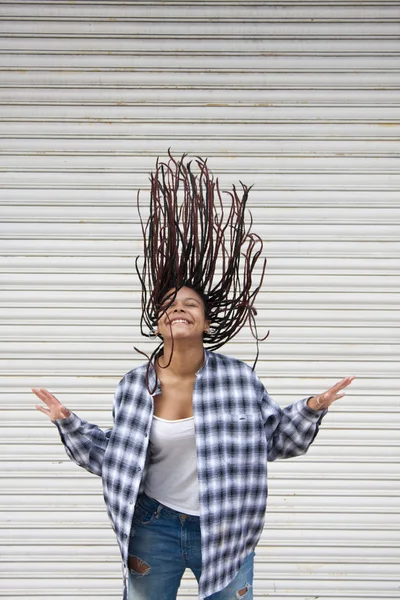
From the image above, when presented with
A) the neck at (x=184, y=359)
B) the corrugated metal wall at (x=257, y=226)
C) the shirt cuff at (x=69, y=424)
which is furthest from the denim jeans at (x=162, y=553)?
the corrugated metal wall at (x=257, y=226)

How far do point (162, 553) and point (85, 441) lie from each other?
477mm

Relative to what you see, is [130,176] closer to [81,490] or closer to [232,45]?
[232,45]

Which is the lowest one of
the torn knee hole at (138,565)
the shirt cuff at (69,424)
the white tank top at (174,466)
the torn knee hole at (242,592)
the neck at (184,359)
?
the torn knee hole at (242,592)

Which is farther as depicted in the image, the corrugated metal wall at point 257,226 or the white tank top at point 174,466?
the corrugated metal wall at point 257,226

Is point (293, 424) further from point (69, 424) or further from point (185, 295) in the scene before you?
point (69, 424)

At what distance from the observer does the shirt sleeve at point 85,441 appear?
2670 millimetres

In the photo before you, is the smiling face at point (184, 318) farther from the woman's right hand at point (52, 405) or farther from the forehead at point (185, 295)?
the woman's right hand at point (52, 405)

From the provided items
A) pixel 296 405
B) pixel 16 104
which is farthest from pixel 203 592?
pixel 16 104

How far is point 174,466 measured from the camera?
103 inches

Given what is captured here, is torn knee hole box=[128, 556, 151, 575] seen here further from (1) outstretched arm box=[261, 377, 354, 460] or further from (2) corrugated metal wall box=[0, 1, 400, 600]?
(2) corrugated metal wall box=[0, 1, 400, 600]

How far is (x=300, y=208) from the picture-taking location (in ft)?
13.8

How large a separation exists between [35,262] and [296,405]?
2.08m

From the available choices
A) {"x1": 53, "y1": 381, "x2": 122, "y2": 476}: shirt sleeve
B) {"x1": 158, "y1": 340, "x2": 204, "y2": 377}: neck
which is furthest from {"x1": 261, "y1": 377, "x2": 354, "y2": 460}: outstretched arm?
{"x1": 53, "y1": 381, "x2": 122, "y2": 476}: shirt sleeve

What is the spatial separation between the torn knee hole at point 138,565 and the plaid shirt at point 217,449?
0.05 m
